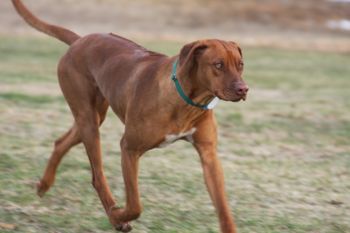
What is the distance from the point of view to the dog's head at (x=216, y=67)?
493 centimetres

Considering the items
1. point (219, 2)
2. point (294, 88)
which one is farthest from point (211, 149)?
point (219, 2)

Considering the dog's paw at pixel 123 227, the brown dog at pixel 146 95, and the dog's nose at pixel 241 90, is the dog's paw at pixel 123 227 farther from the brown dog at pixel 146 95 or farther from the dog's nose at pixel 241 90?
the dog's nose at pixel 241 90

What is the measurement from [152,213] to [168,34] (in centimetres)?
1897

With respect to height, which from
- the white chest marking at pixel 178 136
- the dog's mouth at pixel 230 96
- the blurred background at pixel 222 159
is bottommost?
the blurred background at pixel 222 159

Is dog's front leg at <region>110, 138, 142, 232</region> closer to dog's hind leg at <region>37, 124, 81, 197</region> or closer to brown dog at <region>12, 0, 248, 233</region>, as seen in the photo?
brown dog at <region>12, 0, 248, 233</region>

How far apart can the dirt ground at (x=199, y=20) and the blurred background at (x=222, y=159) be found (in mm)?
4341

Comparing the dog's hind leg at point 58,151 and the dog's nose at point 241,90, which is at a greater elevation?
the dog's nose at point 241,90

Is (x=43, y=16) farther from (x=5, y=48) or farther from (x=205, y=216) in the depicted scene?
(x=205, y=216)

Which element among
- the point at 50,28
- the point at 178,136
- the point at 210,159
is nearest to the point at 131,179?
the point at 178,136

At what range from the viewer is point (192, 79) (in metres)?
5.25

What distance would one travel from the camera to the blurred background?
20.4 feet

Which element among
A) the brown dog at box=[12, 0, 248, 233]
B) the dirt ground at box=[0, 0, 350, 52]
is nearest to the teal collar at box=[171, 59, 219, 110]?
the brown dog at box=[12, 0, 248, 233]

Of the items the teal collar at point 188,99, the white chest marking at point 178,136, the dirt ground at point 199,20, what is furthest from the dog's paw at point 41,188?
the dirt ground at point 199,20

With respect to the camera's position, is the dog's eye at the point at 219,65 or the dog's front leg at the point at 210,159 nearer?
the dog's eye at the point at 219,65
